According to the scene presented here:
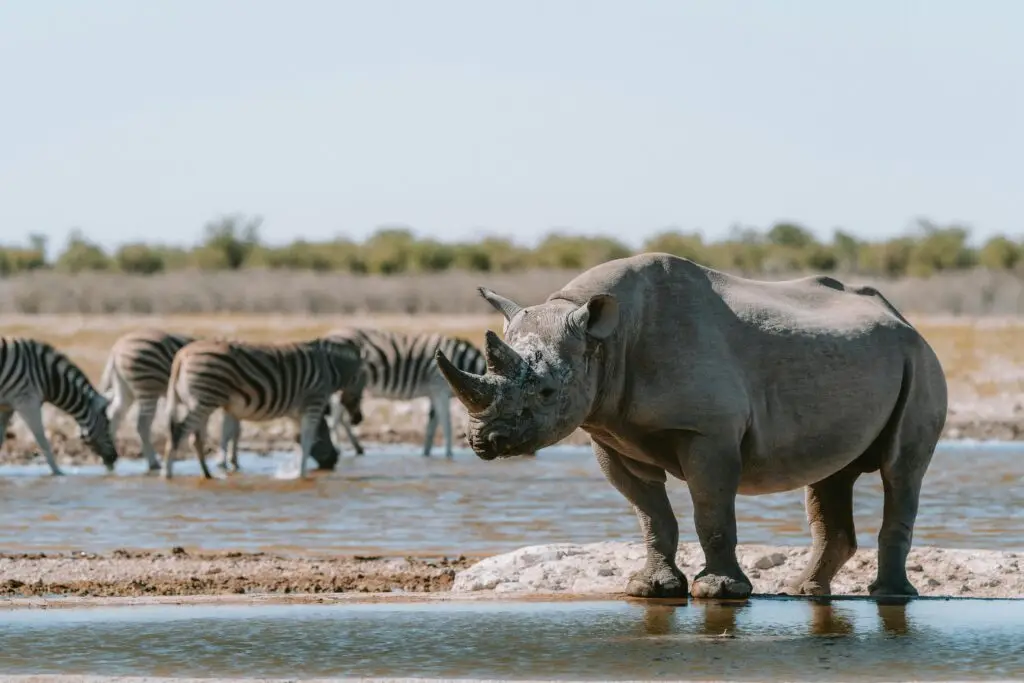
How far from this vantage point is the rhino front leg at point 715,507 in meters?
8.06

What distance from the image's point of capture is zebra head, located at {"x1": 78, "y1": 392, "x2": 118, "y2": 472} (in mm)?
21172

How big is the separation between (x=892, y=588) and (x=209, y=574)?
12.3 ft

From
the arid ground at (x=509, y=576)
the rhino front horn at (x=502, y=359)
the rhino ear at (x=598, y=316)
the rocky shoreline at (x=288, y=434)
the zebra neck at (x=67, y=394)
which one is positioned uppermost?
the rhino ear at (x=598, y=316)

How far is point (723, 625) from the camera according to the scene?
7301mm

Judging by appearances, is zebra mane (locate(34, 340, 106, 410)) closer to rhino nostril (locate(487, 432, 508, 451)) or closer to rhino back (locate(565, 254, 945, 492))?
rhino back (locate(565, 254, 945, 492))

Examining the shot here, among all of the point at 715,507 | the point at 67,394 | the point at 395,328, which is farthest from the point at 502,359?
the point at 395,328

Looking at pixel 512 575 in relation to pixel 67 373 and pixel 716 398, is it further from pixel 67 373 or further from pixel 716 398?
pixel 67 373

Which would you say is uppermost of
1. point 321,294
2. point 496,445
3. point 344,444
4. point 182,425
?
point 321,294

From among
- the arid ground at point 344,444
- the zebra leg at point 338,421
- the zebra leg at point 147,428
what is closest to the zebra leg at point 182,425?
the zebra leg at point 147,428

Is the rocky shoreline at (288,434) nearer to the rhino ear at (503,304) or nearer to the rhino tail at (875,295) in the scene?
the rhino tail at (875,295)

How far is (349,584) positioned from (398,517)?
16.8ft

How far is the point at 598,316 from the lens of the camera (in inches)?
314

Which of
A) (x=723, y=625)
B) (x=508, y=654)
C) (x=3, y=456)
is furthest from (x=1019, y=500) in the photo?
(x=3, y=456)

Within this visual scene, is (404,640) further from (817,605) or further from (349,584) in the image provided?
(349,584)
